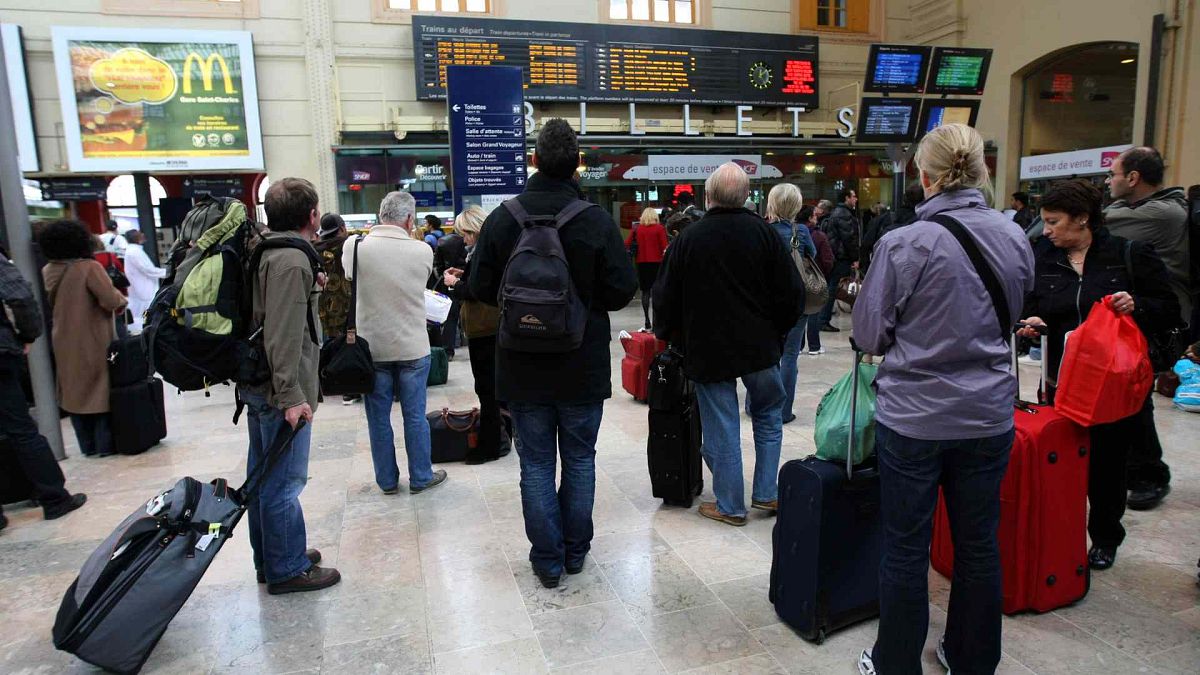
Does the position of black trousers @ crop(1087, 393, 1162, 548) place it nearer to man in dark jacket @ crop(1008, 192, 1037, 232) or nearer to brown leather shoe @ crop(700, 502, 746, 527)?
brown leather shoe @ crop(700, 502, 746, 527)

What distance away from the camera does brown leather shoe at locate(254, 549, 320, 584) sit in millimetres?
3088

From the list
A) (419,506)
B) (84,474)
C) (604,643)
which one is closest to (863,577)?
(604,643)

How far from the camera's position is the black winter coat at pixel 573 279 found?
9.16ft

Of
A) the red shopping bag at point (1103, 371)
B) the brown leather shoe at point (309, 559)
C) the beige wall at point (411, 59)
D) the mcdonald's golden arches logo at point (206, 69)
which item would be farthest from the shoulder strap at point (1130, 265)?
the mcdonald's golden arches logo at point (206, 69)

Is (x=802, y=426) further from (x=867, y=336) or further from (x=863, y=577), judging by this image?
(x=867, y=336)

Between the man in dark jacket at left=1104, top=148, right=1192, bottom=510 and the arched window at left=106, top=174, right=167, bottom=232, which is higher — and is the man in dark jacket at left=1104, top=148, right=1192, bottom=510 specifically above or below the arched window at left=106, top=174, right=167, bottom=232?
below

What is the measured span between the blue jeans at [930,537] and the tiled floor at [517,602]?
303mm

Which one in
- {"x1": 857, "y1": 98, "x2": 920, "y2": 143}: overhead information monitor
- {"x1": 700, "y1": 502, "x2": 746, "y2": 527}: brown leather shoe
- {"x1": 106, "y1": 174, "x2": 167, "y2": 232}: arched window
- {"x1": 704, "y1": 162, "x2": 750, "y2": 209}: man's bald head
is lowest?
{"x1": 700, "y1": 502, "x2": 746, "y2": 527}: brown leather shoe

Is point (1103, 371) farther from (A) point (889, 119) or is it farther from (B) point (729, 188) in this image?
(A) point (889, 119)

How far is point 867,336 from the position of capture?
207cm

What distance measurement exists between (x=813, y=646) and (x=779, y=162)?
1182 cm

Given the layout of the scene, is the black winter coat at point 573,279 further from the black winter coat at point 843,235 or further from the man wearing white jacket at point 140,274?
the man wearing white jacket at point 140,274

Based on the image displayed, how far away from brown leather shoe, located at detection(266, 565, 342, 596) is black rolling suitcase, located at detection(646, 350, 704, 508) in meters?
1.64

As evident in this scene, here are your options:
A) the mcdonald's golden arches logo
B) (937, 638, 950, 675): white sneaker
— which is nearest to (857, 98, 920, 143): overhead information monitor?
(937, 638, 950, 675): white sneaker
